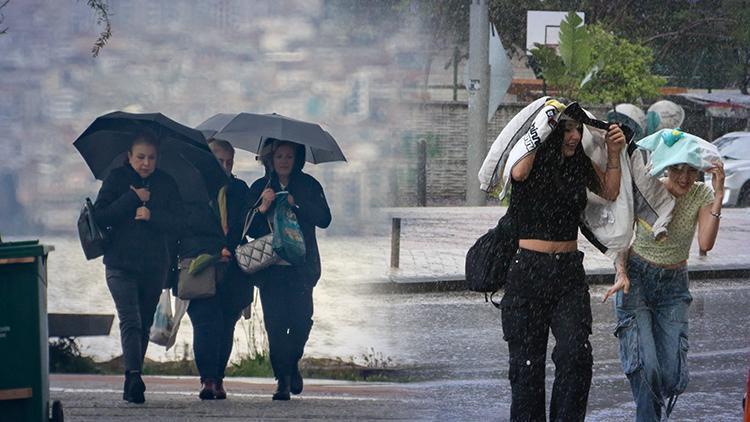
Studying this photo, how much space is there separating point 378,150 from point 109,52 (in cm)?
182

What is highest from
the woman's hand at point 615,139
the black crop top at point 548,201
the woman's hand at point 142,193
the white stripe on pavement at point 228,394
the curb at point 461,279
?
the woman's hand at point 615,139

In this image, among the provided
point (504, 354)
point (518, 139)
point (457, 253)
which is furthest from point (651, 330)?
point (457, 253)

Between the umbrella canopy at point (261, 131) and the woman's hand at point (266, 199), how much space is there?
0.31 meters

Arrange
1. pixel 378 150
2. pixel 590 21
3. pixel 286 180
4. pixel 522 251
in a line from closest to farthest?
pixel 522 251 → pixel 286 180 → pixel 378 150 → pixel 590 21

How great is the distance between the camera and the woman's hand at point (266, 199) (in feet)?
24.0

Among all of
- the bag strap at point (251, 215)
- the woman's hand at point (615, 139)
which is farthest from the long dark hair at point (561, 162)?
the bag strap at point (251, 215)

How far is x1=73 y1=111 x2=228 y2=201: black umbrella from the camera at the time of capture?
7.35 metres

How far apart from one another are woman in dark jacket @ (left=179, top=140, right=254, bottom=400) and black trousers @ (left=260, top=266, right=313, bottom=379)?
0.56 ft

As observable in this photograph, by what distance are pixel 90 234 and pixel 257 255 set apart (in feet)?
3.05

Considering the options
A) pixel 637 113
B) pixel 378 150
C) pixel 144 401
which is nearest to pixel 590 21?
pixel 637 113

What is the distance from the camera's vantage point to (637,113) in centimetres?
1535

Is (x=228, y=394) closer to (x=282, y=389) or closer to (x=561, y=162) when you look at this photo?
(x=282, y=389)

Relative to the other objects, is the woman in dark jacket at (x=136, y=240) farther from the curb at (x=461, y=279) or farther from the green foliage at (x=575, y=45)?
the green foliage at (x=575, y=45)

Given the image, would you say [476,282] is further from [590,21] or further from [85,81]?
[590,21]
